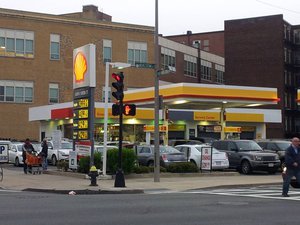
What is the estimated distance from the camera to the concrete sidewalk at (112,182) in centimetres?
2030

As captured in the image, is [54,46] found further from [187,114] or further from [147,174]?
[147,174]

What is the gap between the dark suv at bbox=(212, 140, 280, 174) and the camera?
28.6m

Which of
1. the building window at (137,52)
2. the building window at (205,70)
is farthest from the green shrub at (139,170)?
the building window at (205,70)

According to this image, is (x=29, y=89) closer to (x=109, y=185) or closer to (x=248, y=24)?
(x=248, y=24)

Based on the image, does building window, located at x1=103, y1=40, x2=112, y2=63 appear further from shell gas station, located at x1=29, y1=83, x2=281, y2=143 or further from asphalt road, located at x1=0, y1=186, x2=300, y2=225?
asphalt road, located at x1=0, y1=186, x2=300, y2=225

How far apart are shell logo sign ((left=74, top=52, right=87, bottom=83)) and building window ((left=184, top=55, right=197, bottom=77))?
182 feet

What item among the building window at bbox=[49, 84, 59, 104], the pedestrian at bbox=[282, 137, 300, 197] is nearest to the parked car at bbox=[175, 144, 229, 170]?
the pedestrian at bbox=[282, 137, 300, 197]

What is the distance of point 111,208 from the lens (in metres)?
13.6

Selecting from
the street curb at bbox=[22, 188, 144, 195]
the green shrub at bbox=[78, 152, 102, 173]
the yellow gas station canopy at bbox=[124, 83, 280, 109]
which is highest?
the yellow gas station canopy at bbox=[124, 83, 280, 109]

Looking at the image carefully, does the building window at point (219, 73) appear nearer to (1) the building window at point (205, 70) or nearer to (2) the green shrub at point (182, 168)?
(1) the building window at point (205, 70)

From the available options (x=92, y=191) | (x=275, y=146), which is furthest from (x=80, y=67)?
(x=275, y=146)

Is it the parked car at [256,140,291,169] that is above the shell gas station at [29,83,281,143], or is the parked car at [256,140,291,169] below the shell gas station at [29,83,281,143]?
below

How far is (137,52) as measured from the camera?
227ft

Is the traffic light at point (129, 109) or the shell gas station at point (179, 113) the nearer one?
the traffic light at point (129, 109)
